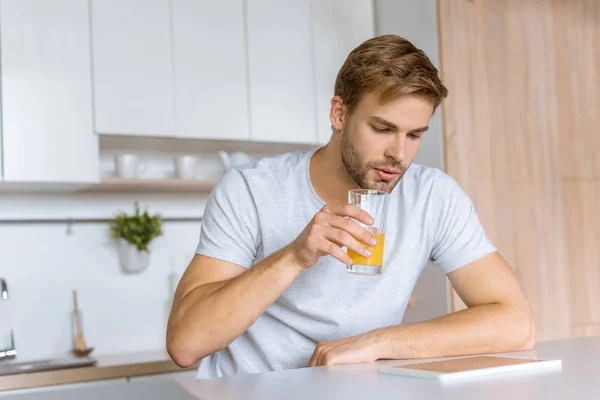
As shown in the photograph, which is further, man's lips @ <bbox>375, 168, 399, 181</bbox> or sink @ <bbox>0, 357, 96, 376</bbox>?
sink @ <bbox>0, 357, 96, 376</bbox>

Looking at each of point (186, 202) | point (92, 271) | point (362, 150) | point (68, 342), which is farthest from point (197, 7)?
point (362, 150)

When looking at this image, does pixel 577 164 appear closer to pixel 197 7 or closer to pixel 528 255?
pixel 528 255

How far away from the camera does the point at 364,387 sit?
1.03 metres

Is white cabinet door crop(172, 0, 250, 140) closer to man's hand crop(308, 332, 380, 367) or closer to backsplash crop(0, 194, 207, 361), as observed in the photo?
backsplash crop(0, 194, 207, 361)

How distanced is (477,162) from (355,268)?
1897 millimetres

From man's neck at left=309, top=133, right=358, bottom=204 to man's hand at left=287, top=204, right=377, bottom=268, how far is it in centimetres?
39

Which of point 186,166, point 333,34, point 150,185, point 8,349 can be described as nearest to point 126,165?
point 150,185

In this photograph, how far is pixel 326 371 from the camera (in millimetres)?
1217

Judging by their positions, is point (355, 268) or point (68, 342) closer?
point (355, 268)

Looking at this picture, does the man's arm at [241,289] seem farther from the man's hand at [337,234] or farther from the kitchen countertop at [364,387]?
the kitchen countertop at [364,387]

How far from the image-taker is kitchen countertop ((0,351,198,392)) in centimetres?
252

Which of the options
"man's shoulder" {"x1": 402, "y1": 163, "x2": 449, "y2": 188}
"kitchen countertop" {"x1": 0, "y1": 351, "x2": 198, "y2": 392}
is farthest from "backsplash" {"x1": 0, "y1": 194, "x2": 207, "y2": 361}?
"man's shoulder" {"x1": 402, "y1": 163, "x2": 449, "y2": 188}

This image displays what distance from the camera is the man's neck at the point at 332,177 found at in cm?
177

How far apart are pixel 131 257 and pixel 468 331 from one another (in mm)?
2023
